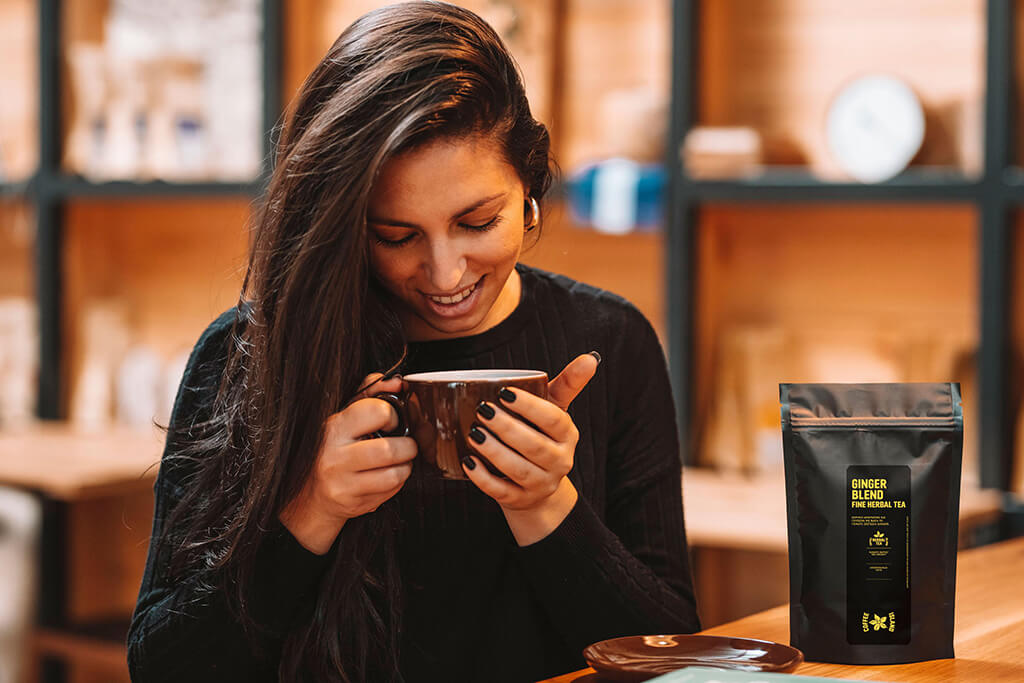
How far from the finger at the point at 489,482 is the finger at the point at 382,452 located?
0.16 ft

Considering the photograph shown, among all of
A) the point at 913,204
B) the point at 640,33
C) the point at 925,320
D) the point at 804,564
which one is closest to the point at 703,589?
the point at 925,320

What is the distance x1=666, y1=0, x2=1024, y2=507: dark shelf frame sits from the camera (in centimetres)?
244

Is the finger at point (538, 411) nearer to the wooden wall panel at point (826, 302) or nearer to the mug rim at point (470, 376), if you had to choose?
the mug rim at point (470, 376)

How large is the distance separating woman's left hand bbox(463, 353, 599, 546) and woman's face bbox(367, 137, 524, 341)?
16cm

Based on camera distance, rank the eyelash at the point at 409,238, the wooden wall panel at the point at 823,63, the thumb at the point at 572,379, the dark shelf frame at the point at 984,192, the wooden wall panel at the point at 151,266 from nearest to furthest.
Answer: the thumb at the point at 572,379, the eyelash at the point at 409,238, the dark shelf frame at the point at 984,192, the wooden wall panel at the point at 823,63, the wooden wall panel at the point at 151,266

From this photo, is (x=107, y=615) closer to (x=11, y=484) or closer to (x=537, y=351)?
(x=11, y=484)

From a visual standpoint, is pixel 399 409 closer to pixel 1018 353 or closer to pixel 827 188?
pixel 827 188

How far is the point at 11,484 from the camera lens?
9.36 feet

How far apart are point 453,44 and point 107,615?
2667 mm

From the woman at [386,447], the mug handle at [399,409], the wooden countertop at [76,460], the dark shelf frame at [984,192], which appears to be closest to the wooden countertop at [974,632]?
the woman at [386,447]

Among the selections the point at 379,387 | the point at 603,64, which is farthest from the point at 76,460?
the point at 379,387

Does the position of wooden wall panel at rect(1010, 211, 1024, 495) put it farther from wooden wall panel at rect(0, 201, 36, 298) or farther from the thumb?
wooden wall panel at rect(0, 201, 36, 298)

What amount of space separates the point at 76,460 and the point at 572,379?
6.96 ft

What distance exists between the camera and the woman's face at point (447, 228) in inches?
47.9
